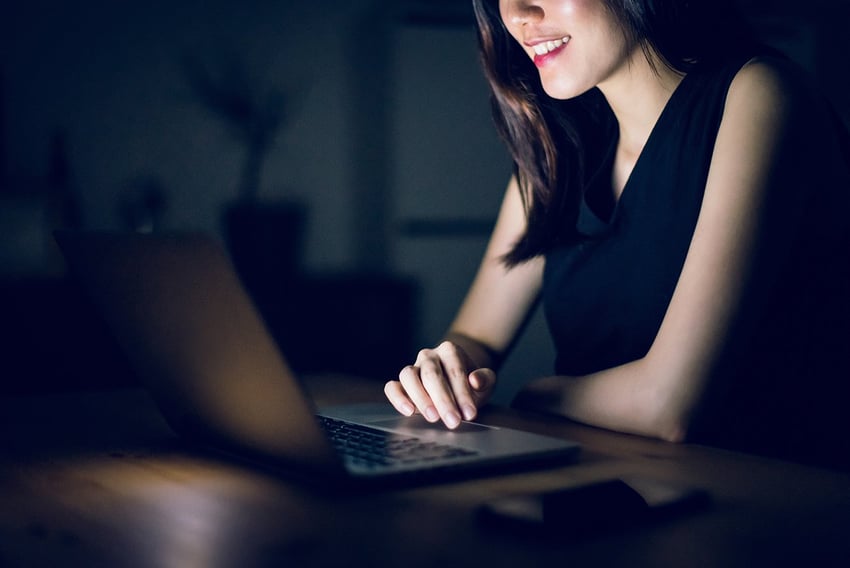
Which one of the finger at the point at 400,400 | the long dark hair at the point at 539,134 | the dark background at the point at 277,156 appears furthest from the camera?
the dark background at the point at 277,156

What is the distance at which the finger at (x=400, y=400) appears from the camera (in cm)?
121

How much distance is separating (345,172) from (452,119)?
0.51m

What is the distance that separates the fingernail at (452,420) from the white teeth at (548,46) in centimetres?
75

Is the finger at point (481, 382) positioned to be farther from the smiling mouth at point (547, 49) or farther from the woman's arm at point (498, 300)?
the smiling mouth at point (547, 49)

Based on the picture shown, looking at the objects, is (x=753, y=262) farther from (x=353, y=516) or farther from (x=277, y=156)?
(x=277, y=156)

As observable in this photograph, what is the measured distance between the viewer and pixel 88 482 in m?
0.91

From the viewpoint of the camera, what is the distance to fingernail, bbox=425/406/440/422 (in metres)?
1.17

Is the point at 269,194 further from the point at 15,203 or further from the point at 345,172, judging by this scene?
the point at 15,203

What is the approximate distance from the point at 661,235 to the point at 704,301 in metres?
0.33

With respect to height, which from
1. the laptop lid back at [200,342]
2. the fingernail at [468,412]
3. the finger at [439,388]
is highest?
the laptop lid back at [200,342]

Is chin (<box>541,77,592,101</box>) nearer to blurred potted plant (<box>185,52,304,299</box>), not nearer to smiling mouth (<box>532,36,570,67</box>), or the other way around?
smiling mouth (<box>532,36,570,67</box>)

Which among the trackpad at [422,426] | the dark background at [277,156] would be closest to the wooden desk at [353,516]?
the trackpad at [422,426]

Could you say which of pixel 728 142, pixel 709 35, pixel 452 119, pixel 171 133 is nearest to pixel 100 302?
pixel 728 142

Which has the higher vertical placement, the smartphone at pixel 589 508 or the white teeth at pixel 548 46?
the white teeth at pixel 548 46
